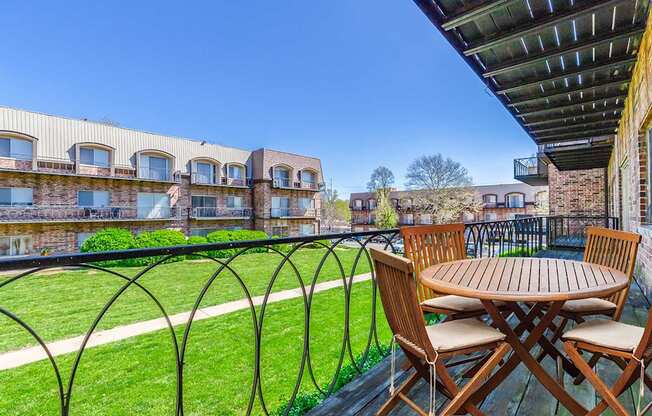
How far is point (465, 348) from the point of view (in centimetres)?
129

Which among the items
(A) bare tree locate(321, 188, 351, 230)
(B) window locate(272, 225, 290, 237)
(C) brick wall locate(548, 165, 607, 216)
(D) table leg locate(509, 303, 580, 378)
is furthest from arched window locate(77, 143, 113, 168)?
(A) bare tree locate(321, 188, 351, 230)

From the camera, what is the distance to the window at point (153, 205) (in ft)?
57.5

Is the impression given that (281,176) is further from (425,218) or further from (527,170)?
(527,170)

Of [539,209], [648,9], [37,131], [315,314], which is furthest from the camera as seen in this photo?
[539,209]

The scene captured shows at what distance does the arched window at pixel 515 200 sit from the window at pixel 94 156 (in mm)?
29026

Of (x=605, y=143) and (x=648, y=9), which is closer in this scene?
(x=648, y=9)

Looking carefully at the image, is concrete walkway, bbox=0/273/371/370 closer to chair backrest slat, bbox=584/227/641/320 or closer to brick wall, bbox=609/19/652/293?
chair backrest slat, bbox=584/227/641/320

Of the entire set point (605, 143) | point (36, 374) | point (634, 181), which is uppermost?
point (605, 143)

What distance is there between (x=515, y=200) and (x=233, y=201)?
76.2ft

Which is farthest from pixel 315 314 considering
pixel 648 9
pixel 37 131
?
pixel 37 131

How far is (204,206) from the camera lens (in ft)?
65.6

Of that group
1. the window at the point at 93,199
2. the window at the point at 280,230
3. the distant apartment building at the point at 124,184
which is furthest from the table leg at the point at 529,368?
the window at the point at 280,230

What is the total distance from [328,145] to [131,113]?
18714mm

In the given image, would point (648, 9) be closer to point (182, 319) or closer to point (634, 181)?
point (634, 181)
